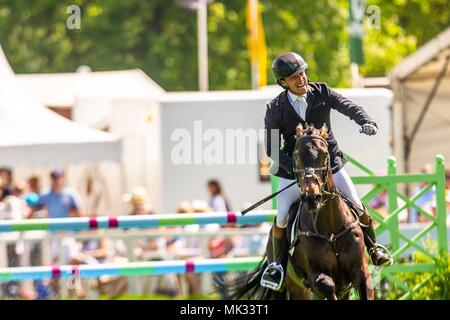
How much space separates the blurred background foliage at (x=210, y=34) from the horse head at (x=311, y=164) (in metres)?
22.5

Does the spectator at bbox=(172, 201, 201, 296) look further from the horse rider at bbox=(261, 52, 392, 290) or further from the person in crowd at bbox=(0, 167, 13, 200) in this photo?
the horse rider at bbox=(261, 52, 392, 290)

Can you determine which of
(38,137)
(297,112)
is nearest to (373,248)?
(297,112)

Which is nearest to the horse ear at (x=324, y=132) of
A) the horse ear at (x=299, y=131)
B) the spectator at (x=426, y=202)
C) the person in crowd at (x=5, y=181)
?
the horse ear at (x=299, y=131)

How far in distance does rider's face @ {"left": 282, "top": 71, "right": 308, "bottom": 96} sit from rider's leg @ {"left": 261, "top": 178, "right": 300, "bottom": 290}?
0.68 m

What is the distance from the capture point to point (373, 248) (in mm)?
7777

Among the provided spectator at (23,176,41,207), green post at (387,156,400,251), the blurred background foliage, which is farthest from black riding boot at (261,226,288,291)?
the blurred background foliage

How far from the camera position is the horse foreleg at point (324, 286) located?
7.35 metres

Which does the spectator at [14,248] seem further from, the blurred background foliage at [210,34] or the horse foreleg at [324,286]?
the blurred background foliage at [210,34]

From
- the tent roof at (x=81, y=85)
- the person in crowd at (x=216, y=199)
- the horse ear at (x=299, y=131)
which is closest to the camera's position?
the horse ear at (x=299, y=131)

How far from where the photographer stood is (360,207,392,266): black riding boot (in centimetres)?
770

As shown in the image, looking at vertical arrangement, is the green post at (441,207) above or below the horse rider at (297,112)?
below

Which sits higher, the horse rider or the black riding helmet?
the black riding helmet
